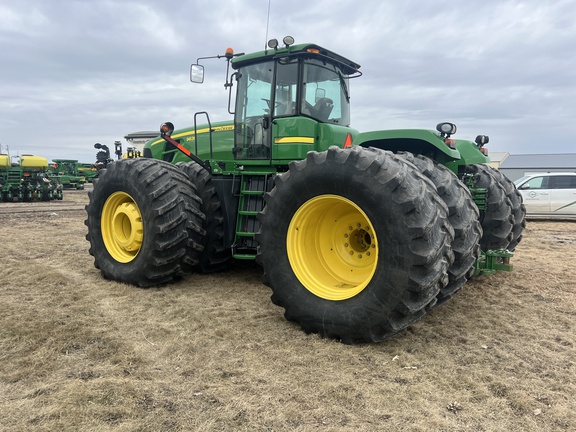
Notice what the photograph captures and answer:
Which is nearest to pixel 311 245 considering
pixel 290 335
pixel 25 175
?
pixel 290 335

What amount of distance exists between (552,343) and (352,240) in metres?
1.80

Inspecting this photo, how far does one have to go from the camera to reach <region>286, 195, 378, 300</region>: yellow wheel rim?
3.93 m

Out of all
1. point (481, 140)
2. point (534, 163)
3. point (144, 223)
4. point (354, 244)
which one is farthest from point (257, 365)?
point (534, 163)

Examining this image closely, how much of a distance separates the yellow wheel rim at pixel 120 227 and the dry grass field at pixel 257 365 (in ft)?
1.62

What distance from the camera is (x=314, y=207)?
3.93 m

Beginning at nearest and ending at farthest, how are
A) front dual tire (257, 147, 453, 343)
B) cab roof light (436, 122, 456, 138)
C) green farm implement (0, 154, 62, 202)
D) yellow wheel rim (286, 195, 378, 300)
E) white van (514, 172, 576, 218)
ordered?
front dual tire (257, 147, 453, 343)
yellow wheel rim (286, 195, 378, 300)
cab roof light (436, 122, 456, 138)
white van (514, 172, 576, 218)
green farm implement (0, 154, 62, 202)

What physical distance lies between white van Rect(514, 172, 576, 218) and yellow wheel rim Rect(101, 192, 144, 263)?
39.6 ft

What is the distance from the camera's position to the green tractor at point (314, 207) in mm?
3348

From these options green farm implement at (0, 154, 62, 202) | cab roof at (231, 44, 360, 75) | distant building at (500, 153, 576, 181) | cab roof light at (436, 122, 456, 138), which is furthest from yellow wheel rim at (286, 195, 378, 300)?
distant building at (500, 153, 576, 181)

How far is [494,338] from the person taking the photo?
3760 mm

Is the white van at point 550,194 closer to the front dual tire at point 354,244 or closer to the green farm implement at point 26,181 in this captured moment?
the front dual tire at point 354,244

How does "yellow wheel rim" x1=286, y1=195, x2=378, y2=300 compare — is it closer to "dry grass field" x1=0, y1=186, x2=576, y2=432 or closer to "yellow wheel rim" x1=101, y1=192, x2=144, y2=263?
"dry grass field" x1=0, y1=186, x2=576, y2=432

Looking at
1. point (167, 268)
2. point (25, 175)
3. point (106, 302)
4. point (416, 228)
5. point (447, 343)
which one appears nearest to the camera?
point (416, 228)

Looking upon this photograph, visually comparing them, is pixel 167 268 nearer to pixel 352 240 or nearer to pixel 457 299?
pixel 352 240
